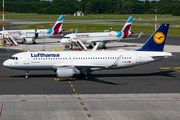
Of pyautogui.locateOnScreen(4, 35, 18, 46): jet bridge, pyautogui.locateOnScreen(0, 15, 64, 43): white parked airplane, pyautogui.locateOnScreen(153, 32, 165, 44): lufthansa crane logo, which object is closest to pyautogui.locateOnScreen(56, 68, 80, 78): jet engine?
pyautogui.locateOnScreen(153, 32, 165, 44): lufthansa crane logo

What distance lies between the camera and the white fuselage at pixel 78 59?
40156mm

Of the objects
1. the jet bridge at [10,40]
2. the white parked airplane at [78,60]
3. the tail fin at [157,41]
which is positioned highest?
the tail fin at [157,41]

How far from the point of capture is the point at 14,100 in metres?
30.8

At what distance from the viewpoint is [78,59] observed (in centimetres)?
4091

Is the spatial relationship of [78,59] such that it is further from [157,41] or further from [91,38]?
[91,38]

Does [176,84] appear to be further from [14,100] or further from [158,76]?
[14,100]

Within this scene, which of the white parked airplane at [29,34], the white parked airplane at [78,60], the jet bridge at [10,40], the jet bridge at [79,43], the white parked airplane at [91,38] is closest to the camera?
the white parked airplane at [78,60]

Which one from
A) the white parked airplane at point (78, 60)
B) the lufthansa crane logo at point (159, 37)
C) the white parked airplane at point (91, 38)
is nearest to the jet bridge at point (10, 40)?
the white parked airplane at point (91, 38)

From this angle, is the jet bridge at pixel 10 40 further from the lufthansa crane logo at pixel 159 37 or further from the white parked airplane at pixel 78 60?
the lufthansa crane logo at pixel 159 37

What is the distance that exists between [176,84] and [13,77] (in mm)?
23472

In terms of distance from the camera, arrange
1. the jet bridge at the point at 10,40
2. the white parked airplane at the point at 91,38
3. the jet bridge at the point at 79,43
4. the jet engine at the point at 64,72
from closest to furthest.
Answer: the jet engine at the point at 64,72, the jet bridge at the point at 79,43, the white parked airplane at the point at 91,38, the jet bridge at the point at 10,40

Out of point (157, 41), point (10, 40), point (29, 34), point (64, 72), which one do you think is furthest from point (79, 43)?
point (64, 72)

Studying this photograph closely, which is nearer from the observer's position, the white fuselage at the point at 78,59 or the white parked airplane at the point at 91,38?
the white fuselage at the point at 78,59

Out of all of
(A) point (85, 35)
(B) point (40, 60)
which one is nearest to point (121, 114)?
(B) point (40, 60)
